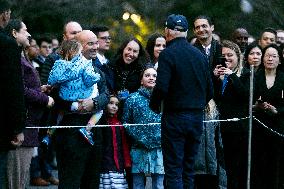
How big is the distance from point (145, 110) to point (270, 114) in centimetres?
180

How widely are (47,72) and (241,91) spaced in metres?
2.58

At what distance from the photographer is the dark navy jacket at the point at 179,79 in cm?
1045

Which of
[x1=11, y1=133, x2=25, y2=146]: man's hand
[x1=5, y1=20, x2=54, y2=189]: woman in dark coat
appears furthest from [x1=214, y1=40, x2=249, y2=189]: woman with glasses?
[x1=11, y1=133, x2=25, y2=146]: man's hand

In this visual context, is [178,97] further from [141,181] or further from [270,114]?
[270,114]

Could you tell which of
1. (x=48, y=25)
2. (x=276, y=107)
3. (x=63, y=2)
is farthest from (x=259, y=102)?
(x=48, y=25)

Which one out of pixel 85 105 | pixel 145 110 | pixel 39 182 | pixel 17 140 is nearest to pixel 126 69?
pixel 145 110

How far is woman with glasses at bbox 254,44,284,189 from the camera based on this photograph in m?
12.5

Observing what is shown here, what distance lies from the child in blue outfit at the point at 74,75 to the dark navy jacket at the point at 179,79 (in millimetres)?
788

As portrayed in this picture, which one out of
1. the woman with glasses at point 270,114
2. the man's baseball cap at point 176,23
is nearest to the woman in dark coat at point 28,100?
the man's baseball cap at point 176,23

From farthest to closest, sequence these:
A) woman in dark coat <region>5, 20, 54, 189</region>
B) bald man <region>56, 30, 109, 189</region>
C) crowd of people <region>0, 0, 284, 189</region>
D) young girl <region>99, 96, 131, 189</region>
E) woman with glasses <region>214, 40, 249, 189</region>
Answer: woman with glasses <region>214, 40, 249, 189</region>, young girl <region>99, 96, 131, 189</region>, bald man <region>56, 30, 109, 189</region>, crowd of people <region>0, 0, 284, 189</region>, woman in dark coat <region>5, 20, 54, 189</region>

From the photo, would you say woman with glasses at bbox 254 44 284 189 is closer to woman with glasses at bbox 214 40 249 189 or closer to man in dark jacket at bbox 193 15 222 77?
woman with glasses at bbox 214 40 249 189

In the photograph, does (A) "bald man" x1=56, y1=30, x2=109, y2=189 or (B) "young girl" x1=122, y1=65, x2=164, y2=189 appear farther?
(B) "young girl" x1=122, y1=65, x2=164, y2=189

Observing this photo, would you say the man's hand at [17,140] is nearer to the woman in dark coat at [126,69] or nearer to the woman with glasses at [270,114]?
the woman in dark coat at [126,69]

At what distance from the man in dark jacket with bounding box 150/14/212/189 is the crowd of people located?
11 millimetres
